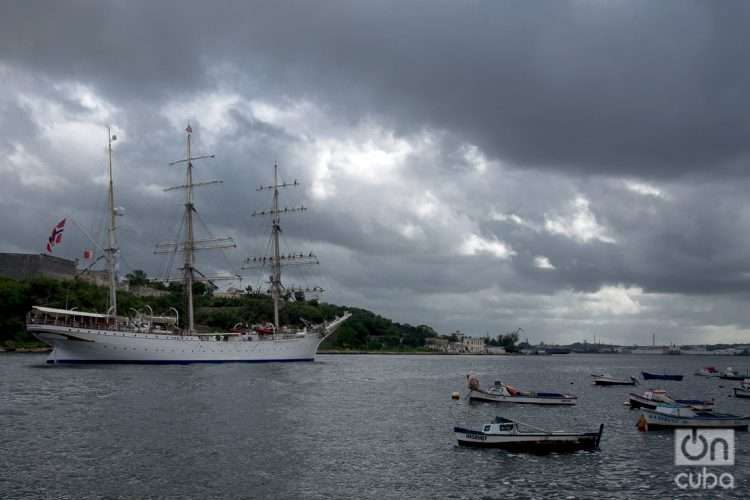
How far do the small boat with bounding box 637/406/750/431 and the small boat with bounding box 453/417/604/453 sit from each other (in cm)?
1148

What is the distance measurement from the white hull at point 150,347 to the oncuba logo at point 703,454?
84954mm

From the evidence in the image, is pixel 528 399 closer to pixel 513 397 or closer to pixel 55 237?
pixel 513 397

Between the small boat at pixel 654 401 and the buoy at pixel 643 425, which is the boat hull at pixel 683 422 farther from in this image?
the small boat at pixel 654 401

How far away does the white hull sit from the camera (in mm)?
107562

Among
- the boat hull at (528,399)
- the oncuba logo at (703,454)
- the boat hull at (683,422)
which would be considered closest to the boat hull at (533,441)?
the oncuba logo at (703,454)

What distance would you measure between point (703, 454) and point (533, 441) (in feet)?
42.3

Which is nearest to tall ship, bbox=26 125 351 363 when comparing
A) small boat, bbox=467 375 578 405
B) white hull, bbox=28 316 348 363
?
white hull, bbox=28 316 348 363

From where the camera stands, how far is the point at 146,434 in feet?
149

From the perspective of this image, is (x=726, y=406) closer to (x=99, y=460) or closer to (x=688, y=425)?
(x=688, y=425)

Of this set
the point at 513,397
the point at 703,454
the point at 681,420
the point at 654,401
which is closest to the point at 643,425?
the point at 681,420

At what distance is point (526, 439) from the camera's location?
1679 inches

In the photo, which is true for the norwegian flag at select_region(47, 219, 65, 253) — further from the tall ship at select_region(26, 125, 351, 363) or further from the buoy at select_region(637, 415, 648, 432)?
the buoy at select_region(637, 415, 648, 432)

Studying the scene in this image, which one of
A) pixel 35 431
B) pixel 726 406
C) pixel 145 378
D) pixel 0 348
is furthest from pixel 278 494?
pixel 0 348

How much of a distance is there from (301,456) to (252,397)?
2912 cm
